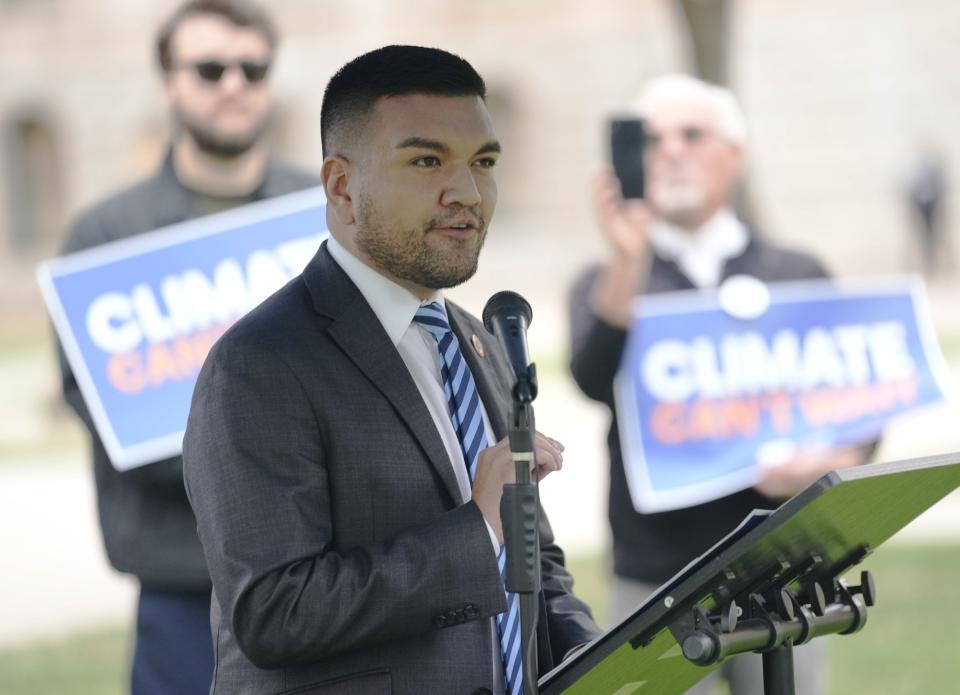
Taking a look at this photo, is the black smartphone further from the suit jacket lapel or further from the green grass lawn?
the green grass lawn

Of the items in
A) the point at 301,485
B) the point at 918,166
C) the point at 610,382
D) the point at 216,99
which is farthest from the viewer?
the point at 918,166

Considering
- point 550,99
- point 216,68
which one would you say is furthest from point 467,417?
point 550,99

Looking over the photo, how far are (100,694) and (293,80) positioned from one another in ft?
98.1

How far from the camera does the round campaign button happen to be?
211 inches

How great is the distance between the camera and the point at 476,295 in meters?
33.0

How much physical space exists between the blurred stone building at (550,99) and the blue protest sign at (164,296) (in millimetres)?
27555

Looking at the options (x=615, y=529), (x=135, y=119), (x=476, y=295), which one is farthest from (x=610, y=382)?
(x=135, y=119)

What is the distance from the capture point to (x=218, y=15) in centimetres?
496

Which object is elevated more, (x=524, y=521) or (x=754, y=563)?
(x=524, y=521)

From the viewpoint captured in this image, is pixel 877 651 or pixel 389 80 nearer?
pixel 389 80

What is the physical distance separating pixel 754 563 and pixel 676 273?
2720mm

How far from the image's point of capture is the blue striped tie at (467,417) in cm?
300

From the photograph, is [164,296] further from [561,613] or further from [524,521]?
[524,521]

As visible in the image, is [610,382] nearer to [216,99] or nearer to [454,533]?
[216,99]
